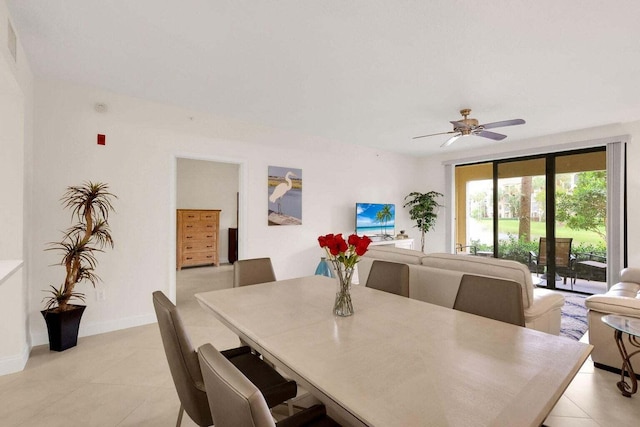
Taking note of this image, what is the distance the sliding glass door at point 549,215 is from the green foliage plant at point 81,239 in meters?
6.23

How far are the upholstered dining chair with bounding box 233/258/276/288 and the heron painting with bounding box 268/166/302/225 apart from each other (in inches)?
77.2

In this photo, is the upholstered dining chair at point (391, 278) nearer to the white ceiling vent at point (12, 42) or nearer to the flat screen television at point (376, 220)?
the white ceiling vent at point (12, 42)

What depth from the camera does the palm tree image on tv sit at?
6043 millimetres

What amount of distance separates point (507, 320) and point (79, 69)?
156 inches

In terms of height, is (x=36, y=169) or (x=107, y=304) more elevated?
(x=36, y=169)

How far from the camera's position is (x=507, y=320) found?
5.52 ft

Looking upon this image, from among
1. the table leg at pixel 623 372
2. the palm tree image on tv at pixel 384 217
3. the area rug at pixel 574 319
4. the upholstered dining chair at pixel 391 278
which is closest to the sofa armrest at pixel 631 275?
the area rug at pixel 574 319

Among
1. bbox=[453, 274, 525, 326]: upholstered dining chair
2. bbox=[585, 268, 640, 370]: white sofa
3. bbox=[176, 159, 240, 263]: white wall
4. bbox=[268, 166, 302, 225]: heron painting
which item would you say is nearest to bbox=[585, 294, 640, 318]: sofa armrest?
bbox=[585, 268, 640, 370]: white sofa

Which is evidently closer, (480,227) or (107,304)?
(107,304)

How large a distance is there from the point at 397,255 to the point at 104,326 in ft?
10.6

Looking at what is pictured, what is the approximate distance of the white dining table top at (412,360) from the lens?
2.81 feet

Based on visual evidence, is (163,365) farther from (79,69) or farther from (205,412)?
(79,69)

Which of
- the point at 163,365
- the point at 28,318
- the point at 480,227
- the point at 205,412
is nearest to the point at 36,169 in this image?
the point at 28,318

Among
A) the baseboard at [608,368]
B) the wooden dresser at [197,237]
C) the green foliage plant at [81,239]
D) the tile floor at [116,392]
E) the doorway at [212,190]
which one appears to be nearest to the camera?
the tile floor at [116,392]
